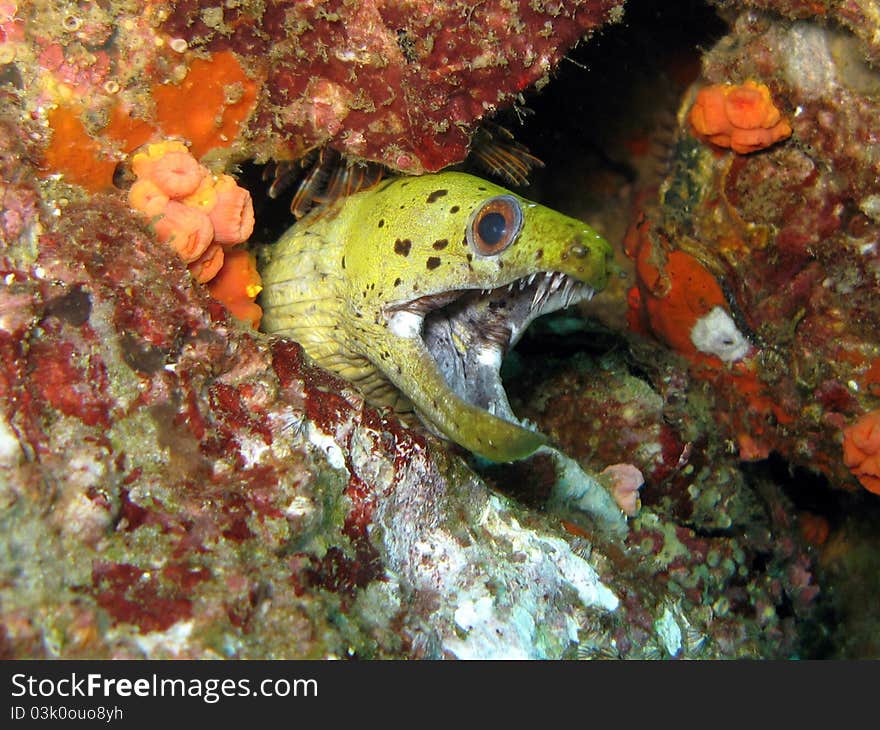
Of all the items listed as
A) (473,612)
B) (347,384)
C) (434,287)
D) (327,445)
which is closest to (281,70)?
(434,287)

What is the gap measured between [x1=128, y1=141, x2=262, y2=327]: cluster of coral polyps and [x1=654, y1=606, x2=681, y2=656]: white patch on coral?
106 inches

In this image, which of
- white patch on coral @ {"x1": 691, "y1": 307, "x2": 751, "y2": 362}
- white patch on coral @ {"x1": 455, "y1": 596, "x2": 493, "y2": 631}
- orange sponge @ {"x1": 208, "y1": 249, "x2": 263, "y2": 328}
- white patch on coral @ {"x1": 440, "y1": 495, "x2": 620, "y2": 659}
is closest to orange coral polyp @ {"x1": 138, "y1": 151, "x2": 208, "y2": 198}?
orange sponge @ {"x1": 208, "y1": 249, "x2": 263, "y2": 328}

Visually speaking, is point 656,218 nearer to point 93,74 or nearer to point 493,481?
point 493,481

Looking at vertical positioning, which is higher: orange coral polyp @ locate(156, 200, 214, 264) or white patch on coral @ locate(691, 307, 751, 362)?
orange coral polyp @ locate(156, 200, 214, 264)

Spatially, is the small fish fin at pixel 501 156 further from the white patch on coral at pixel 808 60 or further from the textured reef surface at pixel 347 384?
the white patch on coral at pixel 808 60

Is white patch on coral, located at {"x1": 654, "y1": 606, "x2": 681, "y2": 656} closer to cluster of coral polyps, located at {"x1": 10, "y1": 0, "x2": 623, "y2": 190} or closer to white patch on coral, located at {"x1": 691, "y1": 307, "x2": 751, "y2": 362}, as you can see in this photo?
white patch on coral, located at {"x1": 691, "y1": 307, "x2": 751, "y2": 362}

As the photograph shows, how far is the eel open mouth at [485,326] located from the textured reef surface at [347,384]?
0.45 m

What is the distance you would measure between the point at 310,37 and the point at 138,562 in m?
2.15

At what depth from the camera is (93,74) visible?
8.23 ft

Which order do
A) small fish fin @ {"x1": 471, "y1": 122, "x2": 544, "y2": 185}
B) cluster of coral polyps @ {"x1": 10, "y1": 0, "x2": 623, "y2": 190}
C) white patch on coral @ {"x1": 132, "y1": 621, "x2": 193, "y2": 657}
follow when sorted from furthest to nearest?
1. small fish fin @ {"x1": 471, "y1": 122, "x2": 544, "y2": 185}
2. cluster of coral polyps @ {"x1": 10, "y1": 0, "x2": 623, "y2": 190}
3. white patch on coral @ {"x1": 132, "y1": 621, "x2": 193, "y2": 657}

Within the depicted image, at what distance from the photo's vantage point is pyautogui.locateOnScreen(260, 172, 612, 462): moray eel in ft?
8.57

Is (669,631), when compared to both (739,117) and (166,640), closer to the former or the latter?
(166,640)

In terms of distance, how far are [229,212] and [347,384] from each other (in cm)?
95

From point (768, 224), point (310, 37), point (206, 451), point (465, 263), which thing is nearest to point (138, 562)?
point (206, 451)
